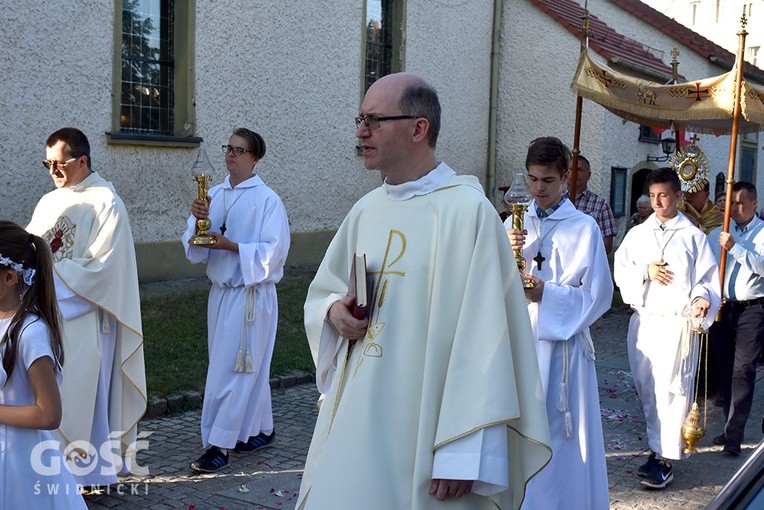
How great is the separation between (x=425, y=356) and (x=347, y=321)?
304mm

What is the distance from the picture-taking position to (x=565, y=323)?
176 inches

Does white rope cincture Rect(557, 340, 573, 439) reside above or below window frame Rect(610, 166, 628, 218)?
below

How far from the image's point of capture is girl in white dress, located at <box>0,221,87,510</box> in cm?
329

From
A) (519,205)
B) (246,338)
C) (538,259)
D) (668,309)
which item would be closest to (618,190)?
(668,309)

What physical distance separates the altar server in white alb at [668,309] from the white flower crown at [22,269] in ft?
13.6

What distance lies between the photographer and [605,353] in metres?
11.0

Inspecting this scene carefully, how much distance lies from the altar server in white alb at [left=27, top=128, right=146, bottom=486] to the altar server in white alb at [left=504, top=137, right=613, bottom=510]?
2.42 metres

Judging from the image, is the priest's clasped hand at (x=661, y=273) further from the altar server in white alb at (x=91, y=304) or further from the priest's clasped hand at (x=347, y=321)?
the priest's clasped hand at (x=347, y=321)

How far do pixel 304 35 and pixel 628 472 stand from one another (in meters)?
9.46

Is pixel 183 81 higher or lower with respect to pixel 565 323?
higher

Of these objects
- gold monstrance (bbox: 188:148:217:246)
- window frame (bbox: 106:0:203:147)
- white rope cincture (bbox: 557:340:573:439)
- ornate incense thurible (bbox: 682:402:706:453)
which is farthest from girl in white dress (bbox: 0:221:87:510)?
window frame (bbox: 106:0:203:147)

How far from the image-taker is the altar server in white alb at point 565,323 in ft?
14.5

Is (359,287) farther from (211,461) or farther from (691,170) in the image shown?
(691,170)

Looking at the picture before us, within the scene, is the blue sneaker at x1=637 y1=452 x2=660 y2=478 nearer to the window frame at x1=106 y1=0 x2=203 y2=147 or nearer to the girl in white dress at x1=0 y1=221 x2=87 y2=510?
the girl in white dress at x1=0 y1=221 x2=87 y2=510
